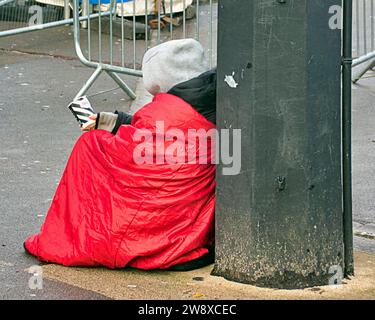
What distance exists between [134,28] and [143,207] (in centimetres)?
401

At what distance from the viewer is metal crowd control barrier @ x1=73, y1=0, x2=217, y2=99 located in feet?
27.6

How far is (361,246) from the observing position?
532cm

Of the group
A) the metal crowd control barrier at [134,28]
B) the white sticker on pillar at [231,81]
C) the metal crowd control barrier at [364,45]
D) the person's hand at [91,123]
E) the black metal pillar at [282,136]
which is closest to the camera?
the black metal pillar at [282,136]

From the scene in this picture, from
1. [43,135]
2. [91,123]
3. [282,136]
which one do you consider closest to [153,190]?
[91,123]

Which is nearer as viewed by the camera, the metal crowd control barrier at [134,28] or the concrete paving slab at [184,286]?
the concrete paving slab at [184,286]

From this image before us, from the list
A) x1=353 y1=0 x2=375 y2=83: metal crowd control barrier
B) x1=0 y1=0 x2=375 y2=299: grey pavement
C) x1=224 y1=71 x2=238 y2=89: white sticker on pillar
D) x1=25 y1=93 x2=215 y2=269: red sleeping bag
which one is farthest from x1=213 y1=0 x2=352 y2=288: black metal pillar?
x1=353 y1=0 x2=375 y2=83: metal crowd control barrier

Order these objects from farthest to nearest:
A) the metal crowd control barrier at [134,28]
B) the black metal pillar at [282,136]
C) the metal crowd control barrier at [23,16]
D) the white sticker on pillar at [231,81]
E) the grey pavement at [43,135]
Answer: the metal crowd control barrier at [23,16], the metal crowd control barrier at [134,28], the grey pavement at [43,135], the white sticker on pillar at [231,81], the black metal pillar at [282,136]

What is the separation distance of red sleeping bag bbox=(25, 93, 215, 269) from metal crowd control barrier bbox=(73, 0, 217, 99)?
3533 millimetres

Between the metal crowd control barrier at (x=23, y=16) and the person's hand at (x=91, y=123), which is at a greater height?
the metal crowd control barrier at (x=23, y=16)

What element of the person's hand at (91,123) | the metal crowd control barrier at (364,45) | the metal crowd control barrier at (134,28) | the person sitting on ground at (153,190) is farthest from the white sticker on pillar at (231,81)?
the metal crowd control barrier at (364,45)

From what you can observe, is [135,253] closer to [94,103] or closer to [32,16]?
[94,103]

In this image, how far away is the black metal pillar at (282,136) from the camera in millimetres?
4332

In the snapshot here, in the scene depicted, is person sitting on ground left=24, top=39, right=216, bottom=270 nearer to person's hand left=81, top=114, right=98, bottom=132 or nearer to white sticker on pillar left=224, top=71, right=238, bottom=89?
person's hand left=81, top=114, right=98, bottom=132

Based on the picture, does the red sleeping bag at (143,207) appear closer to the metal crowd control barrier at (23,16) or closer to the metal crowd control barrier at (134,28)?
the metal crowd control barrier at (134,28)
